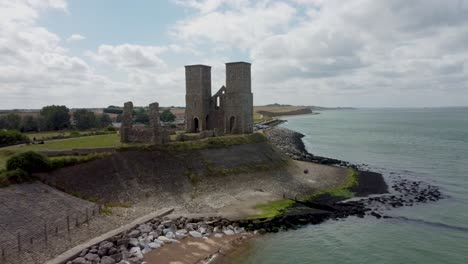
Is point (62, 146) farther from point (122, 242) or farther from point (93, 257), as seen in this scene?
point (93, 257)

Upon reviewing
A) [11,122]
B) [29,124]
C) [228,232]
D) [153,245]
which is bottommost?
[228,232]

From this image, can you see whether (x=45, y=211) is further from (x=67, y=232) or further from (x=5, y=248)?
(x=5, y=248)

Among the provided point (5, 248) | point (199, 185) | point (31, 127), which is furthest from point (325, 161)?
point (31, 127)

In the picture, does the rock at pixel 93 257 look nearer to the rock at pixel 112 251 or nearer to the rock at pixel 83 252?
the rock at pixel 83 252

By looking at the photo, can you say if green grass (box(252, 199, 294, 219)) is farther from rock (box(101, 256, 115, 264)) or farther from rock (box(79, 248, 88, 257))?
rock (box(79, 248, 88, 257))

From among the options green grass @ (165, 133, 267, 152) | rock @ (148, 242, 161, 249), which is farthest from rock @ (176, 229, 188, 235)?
green grass @ (165, 133, 267, 152)

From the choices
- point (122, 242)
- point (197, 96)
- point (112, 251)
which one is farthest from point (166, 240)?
point (197, 96)
